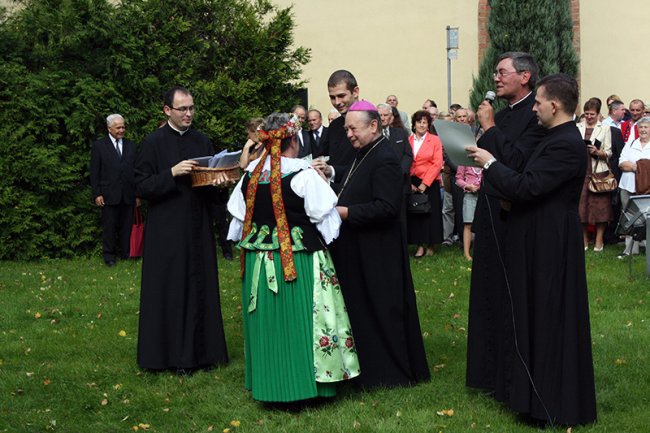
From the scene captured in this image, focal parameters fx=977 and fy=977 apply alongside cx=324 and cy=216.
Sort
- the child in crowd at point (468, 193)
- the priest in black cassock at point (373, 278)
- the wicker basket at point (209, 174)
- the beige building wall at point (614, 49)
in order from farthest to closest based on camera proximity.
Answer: the beige building wall at point (614, 49)
the child in crowd at point (468, 193)
the wicker basket at point (209, 174)
the priest in black cassock at point (373, 278)

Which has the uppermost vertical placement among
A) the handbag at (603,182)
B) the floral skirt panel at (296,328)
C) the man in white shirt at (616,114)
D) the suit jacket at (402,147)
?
the man in white shirt at (616,114)

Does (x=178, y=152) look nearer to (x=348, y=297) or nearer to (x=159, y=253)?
(x=159, y=253)

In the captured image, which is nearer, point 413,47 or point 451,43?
point 451,43

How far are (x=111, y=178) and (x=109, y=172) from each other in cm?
9

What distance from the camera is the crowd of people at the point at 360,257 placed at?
6289mm

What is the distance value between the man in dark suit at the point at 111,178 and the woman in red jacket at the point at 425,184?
4.14 m

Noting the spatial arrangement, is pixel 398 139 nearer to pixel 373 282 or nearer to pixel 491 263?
pixel 373 282

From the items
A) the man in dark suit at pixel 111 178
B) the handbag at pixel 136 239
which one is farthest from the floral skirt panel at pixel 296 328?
the man in dark suit at pixel 111 178

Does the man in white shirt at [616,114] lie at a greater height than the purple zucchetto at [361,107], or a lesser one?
greater

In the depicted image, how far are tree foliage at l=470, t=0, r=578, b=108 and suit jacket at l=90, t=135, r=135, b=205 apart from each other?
27.5 ft

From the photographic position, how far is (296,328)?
676 centimetres

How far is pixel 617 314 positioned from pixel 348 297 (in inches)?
146

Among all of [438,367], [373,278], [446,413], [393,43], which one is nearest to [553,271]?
[446,413]

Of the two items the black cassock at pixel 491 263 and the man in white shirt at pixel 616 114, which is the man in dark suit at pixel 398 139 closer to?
the man in white shirt at pixel 616 114
